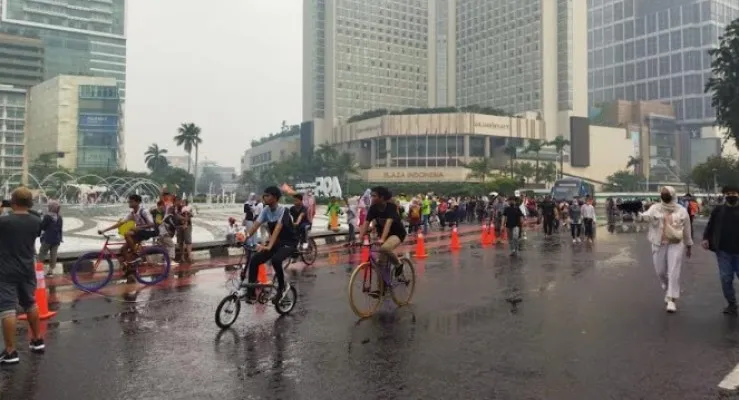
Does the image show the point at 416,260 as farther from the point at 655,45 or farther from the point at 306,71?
the point at 655,45

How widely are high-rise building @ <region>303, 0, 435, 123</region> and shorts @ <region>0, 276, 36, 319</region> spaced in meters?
135

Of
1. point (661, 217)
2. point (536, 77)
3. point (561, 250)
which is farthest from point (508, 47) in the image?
point (661, 217)

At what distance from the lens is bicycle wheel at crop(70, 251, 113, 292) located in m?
10.5

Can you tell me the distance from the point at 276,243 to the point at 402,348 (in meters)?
2.57

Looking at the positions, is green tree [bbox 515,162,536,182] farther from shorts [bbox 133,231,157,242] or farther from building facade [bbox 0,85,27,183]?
building facade [bbox 0,85,27,183]

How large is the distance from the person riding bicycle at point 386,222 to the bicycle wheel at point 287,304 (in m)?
1.39

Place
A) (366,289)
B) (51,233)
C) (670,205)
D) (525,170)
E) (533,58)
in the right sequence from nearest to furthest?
(366,289), (670,205), (51,233), (525,170), (533,58)

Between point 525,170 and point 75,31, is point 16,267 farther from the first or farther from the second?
point 75,31

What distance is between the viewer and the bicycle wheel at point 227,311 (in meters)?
7.33

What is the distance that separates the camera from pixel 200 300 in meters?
9.52

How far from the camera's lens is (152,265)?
12250 mm

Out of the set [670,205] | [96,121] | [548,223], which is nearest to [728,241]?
[670,205]

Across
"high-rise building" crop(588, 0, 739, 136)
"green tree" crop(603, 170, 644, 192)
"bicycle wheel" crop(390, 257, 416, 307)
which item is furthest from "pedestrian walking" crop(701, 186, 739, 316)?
"high-rise building" crop(588, 0, 739, 136)

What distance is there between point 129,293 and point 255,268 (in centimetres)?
371
